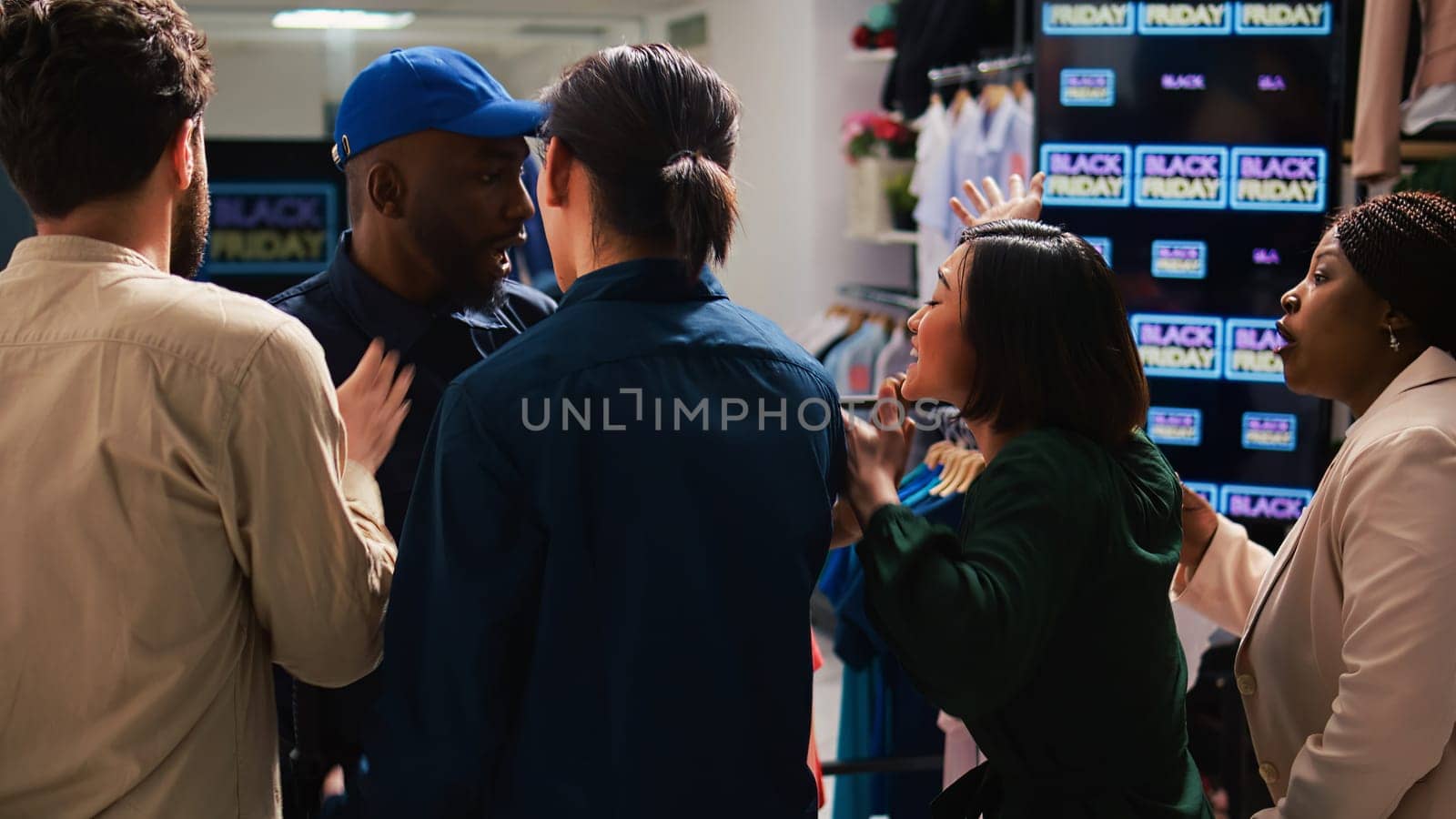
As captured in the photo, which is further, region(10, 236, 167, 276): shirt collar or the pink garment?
the pink garment

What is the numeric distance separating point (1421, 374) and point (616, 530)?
1.07 meters

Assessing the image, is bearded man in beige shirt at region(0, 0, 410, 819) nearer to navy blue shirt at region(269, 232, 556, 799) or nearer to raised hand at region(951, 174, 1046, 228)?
navy blue shirt at region(269, 232, 556, 799)

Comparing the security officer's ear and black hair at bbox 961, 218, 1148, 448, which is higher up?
the security officer's ear

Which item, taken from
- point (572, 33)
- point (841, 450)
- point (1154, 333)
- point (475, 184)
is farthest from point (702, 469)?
point (572, 33)

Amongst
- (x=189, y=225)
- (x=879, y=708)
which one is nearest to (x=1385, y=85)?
(x=879, y=708)

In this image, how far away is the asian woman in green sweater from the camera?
55.8 inches

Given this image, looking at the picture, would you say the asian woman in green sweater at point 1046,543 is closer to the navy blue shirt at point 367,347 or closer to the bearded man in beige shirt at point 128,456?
the bearded man in beige shirt at point 128,456

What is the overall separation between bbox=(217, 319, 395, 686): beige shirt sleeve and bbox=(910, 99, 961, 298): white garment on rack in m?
4.16

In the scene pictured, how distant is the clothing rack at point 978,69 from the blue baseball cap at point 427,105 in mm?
2980

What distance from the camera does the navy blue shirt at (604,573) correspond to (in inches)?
52.2

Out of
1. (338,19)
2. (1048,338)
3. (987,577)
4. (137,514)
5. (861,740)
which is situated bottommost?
(861,740)

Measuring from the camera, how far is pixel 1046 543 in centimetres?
142

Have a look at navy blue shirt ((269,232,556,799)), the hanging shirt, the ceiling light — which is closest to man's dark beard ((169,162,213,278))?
navy blue shirt ((269,232,556,799))

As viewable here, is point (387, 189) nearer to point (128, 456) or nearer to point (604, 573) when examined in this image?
point (128, 456)
